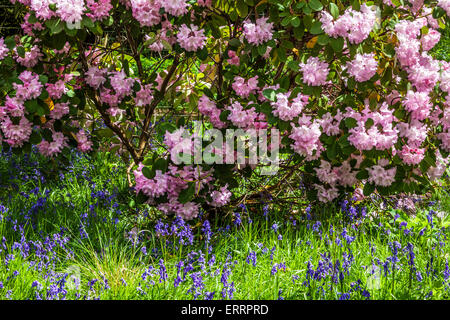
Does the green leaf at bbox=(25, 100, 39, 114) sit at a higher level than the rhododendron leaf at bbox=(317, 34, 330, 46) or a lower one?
lower

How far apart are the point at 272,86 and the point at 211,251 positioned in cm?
93

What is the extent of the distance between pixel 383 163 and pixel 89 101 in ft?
5.80

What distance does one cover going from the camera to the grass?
2.42 metres

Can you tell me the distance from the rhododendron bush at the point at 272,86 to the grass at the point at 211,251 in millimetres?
240

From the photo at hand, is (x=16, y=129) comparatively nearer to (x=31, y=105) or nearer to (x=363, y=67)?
(x=31, y=105)

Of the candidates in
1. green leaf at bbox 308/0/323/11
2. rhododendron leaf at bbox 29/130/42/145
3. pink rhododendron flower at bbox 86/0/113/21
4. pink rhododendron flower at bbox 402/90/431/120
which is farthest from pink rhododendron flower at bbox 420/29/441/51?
rhododendron leaf at bbox 29/130/42/145

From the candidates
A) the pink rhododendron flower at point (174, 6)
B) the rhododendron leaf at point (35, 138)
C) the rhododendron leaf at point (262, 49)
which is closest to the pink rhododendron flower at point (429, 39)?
the rhododendron leaf at point (262, 49)

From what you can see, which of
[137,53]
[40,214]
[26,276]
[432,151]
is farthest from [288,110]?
[40,214]

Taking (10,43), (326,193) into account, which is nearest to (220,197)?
(326,193)

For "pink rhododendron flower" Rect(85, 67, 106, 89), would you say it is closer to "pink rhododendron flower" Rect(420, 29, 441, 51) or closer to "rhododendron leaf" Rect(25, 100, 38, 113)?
"rhododendron leaf" Rect(25, 100, 38, 113)

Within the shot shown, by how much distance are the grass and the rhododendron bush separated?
0.79ft

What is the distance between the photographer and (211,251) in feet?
9.86

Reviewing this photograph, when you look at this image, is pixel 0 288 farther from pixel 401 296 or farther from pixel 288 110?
pixel 401 296

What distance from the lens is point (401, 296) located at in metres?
2.30
